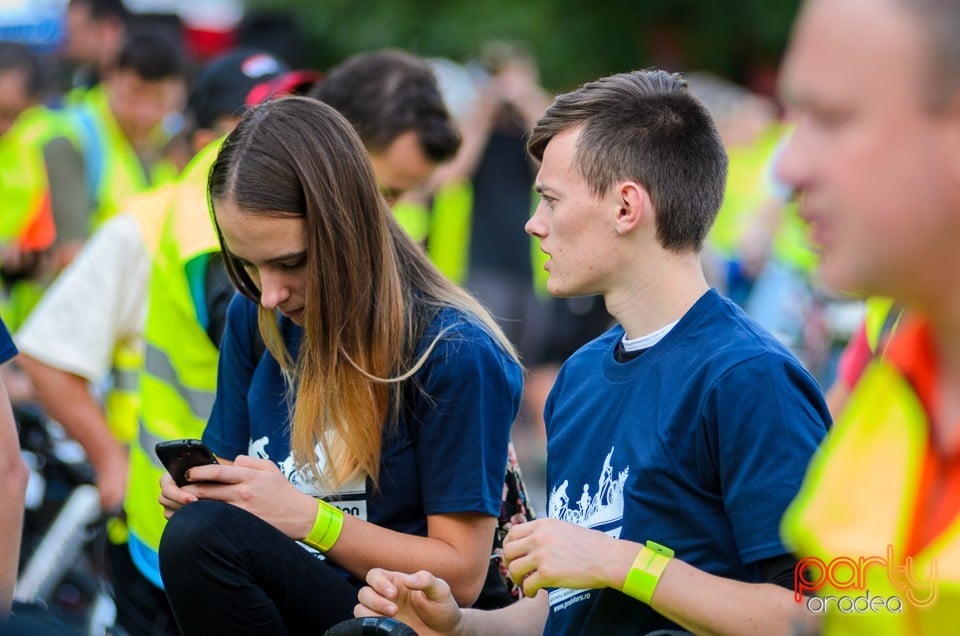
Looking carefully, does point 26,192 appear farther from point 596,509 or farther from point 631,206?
point 596,509

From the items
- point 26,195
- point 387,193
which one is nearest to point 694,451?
point 387,193

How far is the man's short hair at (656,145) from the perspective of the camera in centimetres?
269

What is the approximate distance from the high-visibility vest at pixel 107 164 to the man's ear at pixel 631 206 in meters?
4.69

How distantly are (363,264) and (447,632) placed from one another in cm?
79

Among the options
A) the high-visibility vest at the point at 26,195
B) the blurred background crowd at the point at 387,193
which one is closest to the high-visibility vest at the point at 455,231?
the blurred background crowd at the point at 387,193

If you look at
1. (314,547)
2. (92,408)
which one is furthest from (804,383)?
(92,408)

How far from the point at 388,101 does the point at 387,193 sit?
30 centimetres

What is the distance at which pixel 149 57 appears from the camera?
273 inches

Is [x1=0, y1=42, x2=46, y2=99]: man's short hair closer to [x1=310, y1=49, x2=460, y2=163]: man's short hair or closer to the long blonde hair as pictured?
[x1=310, y1=49, x2=460, y2=163]: man's short hair

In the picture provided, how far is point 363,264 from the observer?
9.58ft

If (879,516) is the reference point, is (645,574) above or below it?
below

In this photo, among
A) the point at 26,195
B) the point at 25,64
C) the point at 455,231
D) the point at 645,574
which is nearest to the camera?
the point at 645,574

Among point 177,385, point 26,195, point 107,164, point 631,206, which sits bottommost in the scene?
point 26,195

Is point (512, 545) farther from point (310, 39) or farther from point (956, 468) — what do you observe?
point (310, 39)
